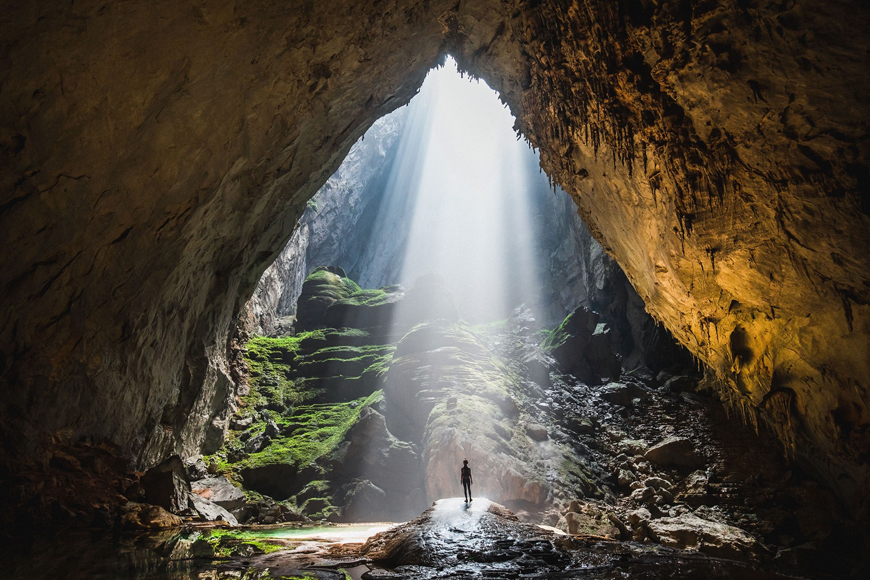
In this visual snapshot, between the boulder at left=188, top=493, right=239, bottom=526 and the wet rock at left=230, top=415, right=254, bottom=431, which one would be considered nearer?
the boulder at left=188, top=493, right=239, bottom=526

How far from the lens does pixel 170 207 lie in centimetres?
953

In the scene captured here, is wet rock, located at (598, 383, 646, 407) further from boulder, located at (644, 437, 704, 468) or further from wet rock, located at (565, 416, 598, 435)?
boulder, located at (644, 437, 704, 468)

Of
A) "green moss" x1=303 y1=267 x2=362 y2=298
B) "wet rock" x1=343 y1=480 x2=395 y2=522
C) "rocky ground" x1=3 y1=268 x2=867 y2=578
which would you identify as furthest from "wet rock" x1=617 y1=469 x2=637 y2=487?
"green moss" x1=303 y1=267 x2=362 y2=298

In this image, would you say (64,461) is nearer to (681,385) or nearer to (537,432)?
(537,432)

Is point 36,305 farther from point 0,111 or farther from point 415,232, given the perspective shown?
point 415,232

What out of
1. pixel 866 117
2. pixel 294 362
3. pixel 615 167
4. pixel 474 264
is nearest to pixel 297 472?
pixel 294 362

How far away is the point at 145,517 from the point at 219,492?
5.13m

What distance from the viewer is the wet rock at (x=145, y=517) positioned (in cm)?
809

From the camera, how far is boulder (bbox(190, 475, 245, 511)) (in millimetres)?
12828

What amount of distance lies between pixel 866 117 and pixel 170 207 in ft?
41.4

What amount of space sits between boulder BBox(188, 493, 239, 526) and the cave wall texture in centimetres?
186

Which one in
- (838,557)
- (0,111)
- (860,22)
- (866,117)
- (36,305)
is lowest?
(838,557)

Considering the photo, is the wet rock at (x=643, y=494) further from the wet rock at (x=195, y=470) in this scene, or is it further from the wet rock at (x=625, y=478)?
the wet rock at (x=195, y=470)

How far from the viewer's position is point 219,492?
1319 cm
